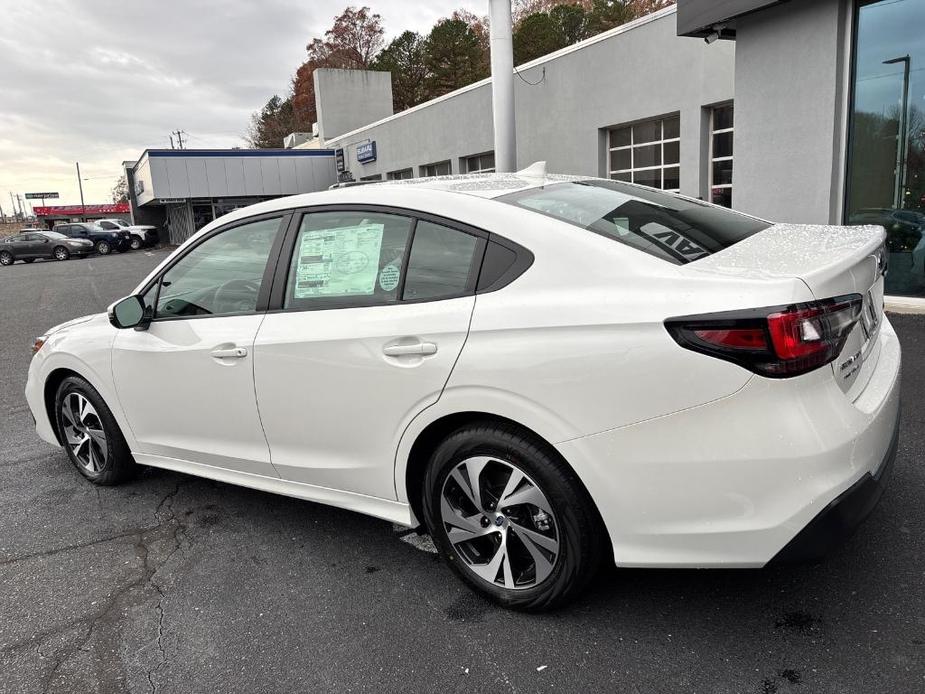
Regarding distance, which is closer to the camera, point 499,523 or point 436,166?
point 499,523

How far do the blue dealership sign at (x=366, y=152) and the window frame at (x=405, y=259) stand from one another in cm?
2591

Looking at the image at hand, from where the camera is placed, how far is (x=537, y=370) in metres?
2.26

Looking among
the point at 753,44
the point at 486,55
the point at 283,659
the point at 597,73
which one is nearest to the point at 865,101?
the point at 753,44

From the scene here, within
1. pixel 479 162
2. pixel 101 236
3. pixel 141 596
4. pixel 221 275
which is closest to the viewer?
pixel 141 596

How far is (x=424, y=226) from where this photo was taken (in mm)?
2713

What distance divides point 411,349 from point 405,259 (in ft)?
1.30

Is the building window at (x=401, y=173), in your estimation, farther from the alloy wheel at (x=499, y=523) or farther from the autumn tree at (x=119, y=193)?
the autumn tree at (x=119, y=193)

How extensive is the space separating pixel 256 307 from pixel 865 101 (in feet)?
26.0

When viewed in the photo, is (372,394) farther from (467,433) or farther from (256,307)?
(256,307)

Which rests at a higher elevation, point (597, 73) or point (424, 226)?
point (597, 73)

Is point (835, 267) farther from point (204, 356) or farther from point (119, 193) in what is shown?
point (119, 193)

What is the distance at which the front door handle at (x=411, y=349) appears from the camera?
250cm

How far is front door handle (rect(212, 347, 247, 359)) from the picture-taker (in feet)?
10.0

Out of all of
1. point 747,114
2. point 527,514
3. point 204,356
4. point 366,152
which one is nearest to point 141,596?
point 204,356
